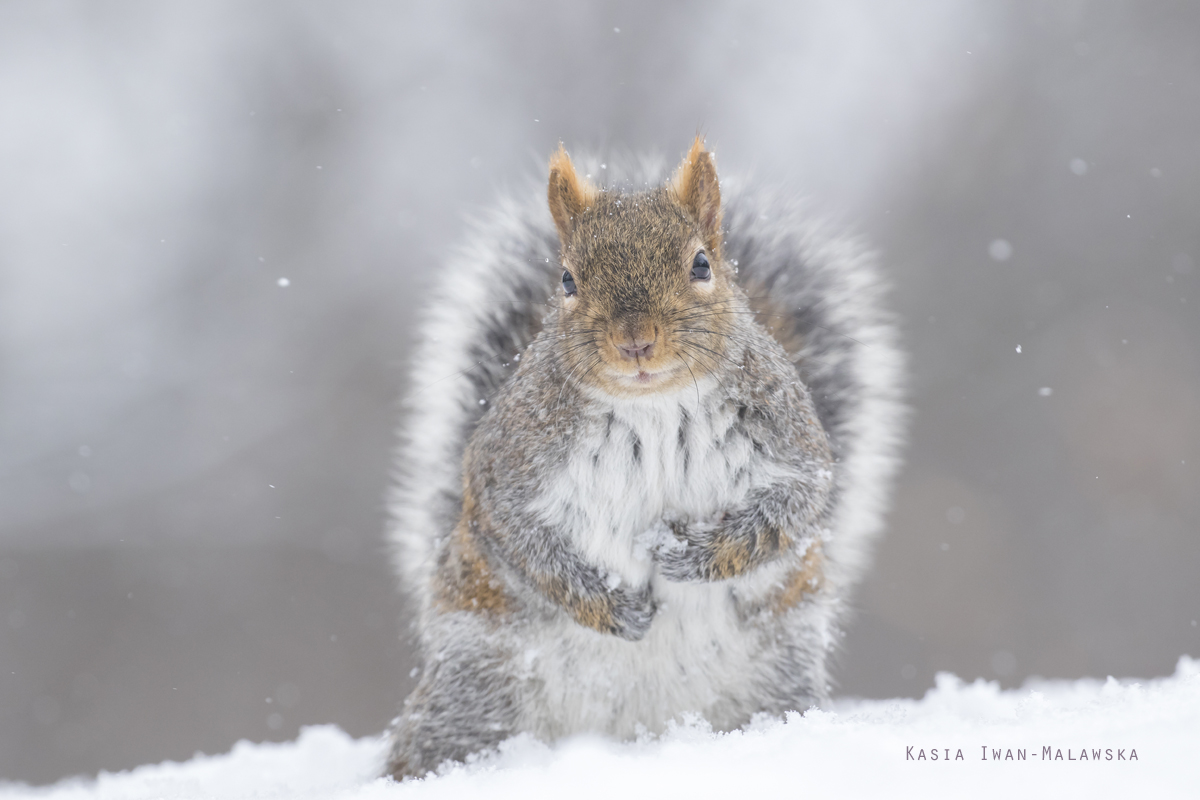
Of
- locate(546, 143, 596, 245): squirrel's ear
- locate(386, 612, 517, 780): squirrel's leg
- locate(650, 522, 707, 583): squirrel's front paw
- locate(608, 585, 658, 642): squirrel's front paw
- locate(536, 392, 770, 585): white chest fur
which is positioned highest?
locate(546, 143, 596, 245): squirrel's ear

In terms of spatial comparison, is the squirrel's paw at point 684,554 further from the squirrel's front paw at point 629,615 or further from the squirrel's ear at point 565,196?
the squirrel's ear at point 565,196

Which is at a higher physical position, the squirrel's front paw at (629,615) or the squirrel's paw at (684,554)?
the squirrel's paw at (684,554)

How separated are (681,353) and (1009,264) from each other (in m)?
4.23

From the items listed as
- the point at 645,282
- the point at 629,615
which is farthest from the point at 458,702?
the point at 645,282

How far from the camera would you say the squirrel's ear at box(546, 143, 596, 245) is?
1.86 meters

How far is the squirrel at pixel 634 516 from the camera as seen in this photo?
66.3 inches

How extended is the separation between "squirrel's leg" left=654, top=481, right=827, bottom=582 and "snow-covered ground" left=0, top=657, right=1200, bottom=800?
0.92 feet

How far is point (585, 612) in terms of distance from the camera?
1.72 m

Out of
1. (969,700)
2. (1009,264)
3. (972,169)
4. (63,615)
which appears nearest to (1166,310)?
(1009,264)

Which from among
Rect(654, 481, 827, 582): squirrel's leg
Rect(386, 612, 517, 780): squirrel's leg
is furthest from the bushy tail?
Rect(654, 481, 827, 582): squirrel's leg

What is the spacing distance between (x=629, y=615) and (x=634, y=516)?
7.0 inches

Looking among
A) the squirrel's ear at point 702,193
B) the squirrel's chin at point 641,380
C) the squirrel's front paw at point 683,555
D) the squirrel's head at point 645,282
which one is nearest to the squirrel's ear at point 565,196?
the squirrel's head at point 645,282

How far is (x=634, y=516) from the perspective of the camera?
5.67 feet

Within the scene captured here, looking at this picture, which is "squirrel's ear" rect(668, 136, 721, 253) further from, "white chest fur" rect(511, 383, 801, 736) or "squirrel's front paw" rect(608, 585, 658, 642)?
"squirrel's front paw" rect(608, 585, 658, 642)
